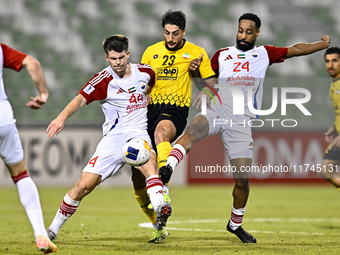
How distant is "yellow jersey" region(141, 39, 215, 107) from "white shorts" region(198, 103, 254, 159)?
455 millimetres

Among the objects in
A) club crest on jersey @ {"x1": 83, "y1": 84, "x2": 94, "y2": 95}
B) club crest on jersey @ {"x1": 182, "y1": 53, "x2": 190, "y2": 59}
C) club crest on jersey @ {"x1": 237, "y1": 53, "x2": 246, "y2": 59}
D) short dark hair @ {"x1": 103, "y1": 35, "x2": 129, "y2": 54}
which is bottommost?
club crest on jersey @ {"x1": 83, "y1": 84, "x2": 94, "y2": 95}

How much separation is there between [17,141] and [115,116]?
61.7 inches

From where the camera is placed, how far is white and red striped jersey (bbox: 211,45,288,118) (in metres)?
6.97

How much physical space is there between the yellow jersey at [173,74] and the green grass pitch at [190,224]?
1.78m

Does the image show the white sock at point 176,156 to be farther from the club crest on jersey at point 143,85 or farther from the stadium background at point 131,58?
the stadium background at point 131,58

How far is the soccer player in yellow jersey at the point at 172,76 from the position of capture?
21.5 ft

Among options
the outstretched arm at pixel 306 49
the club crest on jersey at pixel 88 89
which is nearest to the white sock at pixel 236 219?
the outstretched arm at pixel 306 49

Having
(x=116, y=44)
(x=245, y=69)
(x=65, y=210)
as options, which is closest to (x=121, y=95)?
(x=116, y=44)

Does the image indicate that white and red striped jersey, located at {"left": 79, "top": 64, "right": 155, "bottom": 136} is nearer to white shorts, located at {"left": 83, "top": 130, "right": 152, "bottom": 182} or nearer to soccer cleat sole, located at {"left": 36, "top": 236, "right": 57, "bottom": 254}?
white shorts, located at {"left": 83, "top": 130, "right": 152, "bottom": 182}

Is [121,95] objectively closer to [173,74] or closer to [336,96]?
[173,74]

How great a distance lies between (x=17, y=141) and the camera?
16.2 feet

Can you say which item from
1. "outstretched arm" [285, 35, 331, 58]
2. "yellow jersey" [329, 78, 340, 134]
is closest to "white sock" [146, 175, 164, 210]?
"outstretched arm" [285, 35, 331, 58]

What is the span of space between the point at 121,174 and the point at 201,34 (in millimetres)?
7045

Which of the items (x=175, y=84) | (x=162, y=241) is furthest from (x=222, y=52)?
(x=162, y=241)
